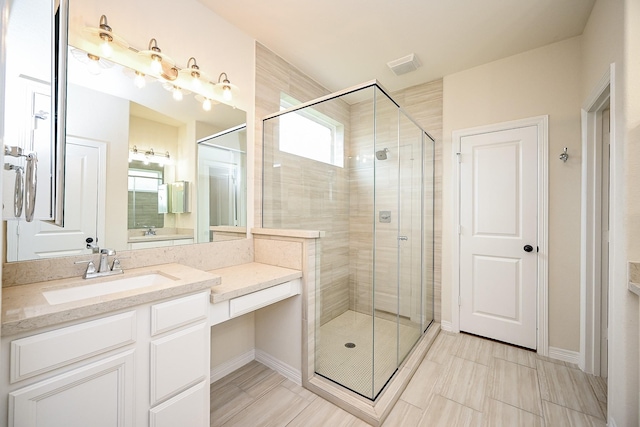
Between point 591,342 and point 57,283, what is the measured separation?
351 centimetres

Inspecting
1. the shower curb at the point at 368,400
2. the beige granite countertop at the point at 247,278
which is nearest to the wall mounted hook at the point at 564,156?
the shower curb at the point at 368,400

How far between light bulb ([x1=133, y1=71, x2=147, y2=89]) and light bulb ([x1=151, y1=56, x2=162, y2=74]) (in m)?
0.08

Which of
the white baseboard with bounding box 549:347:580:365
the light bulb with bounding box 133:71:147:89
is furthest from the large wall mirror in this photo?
the white baseboard with bounding box 549:347:580:365

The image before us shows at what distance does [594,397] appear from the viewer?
70.1 inches

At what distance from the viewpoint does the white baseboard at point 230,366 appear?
1938 millimetres

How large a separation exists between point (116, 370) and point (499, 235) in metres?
3.00

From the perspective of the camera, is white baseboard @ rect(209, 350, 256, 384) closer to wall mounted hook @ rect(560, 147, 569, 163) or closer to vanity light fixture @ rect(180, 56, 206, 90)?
vanity light fixture @ rect(180, 56, 206, 90)

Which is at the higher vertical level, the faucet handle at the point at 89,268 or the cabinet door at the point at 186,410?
the faucet handle at the point at 89,268

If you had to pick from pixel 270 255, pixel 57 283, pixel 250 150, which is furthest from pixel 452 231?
pixel 57 283

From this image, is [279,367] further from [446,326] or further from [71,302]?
[446,326]

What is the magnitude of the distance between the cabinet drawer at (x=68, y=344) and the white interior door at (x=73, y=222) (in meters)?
0.60

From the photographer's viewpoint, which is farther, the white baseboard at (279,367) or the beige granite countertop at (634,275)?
the white baseboard at (279,367)

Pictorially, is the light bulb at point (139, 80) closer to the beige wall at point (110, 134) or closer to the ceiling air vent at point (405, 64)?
the beige wall at point (110, 134)

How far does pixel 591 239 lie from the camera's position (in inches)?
80.3
